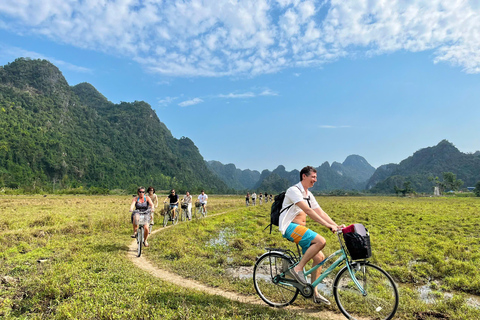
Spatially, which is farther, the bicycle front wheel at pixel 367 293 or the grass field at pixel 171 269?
the grass field at pixel 171 269

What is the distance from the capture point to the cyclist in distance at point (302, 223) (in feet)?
14.1

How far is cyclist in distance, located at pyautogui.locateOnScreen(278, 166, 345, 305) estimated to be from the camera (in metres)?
4.30

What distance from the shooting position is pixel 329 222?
14.5ft

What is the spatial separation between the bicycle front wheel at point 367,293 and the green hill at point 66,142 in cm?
9922

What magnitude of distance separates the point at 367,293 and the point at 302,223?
1456 mm

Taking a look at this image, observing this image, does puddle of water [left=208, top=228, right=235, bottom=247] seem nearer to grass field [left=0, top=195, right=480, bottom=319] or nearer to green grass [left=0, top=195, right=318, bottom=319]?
grass field [left=0, top=195, right=480, bottom=319]

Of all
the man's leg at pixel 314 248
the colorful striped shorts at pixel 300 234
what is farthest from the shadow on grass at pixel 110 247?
the man's leg at pixel 314 248

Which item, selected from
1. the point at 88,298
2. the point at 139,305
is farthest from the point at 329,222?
the point at 88,298

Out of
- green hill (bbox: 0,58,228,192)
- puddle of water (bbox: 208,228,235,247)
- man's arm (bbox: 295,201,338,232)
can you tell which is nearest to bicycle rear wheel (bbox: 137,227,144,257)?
puddle of water (bbox: 208,228,235,247)

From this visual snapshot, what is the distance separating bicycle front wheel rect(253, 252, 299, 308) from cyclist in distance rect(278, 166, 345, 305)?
287 millimetres

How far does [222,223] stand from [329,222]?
1413cm

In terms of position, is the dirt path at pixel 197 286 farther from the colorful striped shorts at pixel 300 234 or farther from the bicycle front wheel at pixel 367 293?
the colorful striped shorts at pixel 300 234

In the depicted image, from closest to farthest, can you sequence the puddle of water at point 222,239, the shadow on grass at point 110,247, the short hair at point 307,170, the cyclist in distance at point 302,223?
1. the cyclist in distance at point 302,223
2. the short hair at point 307,170
3. the shadow on grass at point 110,247
4. the puddle of water at point 222,239

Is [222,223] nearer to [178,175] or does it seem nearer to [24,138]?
[24,138]
